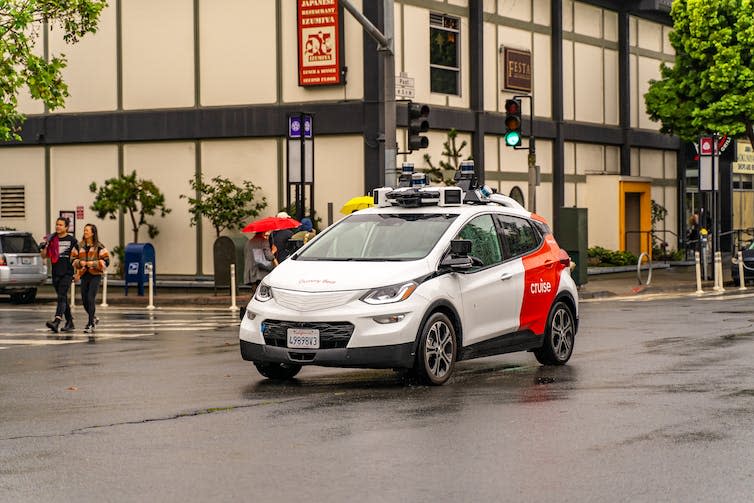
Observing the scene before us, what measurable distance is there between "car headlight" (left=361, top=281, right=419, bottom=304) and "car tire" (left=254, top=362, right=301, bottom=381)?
1.26 m

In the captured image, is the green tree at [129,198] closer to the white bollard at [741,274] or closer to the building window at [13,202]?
the building window at [13,202]

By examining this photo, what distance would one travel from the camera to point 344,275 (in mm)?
12555

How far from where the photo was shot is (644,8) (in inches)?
1826

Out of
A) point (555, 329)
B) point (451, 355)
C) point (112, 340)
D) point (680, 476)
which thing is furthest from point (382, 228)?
point (112, 340)

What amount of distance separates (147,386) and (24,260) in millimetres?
18377

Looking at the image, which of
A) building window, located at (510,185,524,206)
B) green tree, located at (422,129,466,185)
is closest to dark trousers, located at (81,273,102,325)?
green tree, located at (422,129,466,185)

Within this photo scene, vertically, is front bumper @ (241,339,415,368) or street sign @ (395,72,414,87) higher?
street sign @ (395,72,414,87)

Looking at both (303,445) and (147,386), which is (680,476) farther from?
(147,386)

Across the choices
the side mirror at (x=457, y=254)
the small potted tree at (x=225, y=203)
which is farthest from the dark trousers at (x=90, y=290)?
the small potted tree at (x=225, y=203)

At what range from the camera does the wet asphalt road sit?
25.6 ft

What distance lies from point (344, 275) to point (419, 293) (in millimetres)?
712

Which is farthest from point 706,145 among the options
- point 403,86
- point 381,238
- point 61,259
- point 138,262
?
point 381,238

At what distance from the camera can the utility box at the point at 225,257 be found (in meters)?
31.5

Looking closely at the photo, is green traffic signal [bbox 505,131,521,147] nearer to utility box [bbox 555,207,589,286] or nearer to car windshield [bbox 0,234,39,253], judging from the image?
utility box [bbox 555,207,589,286]
